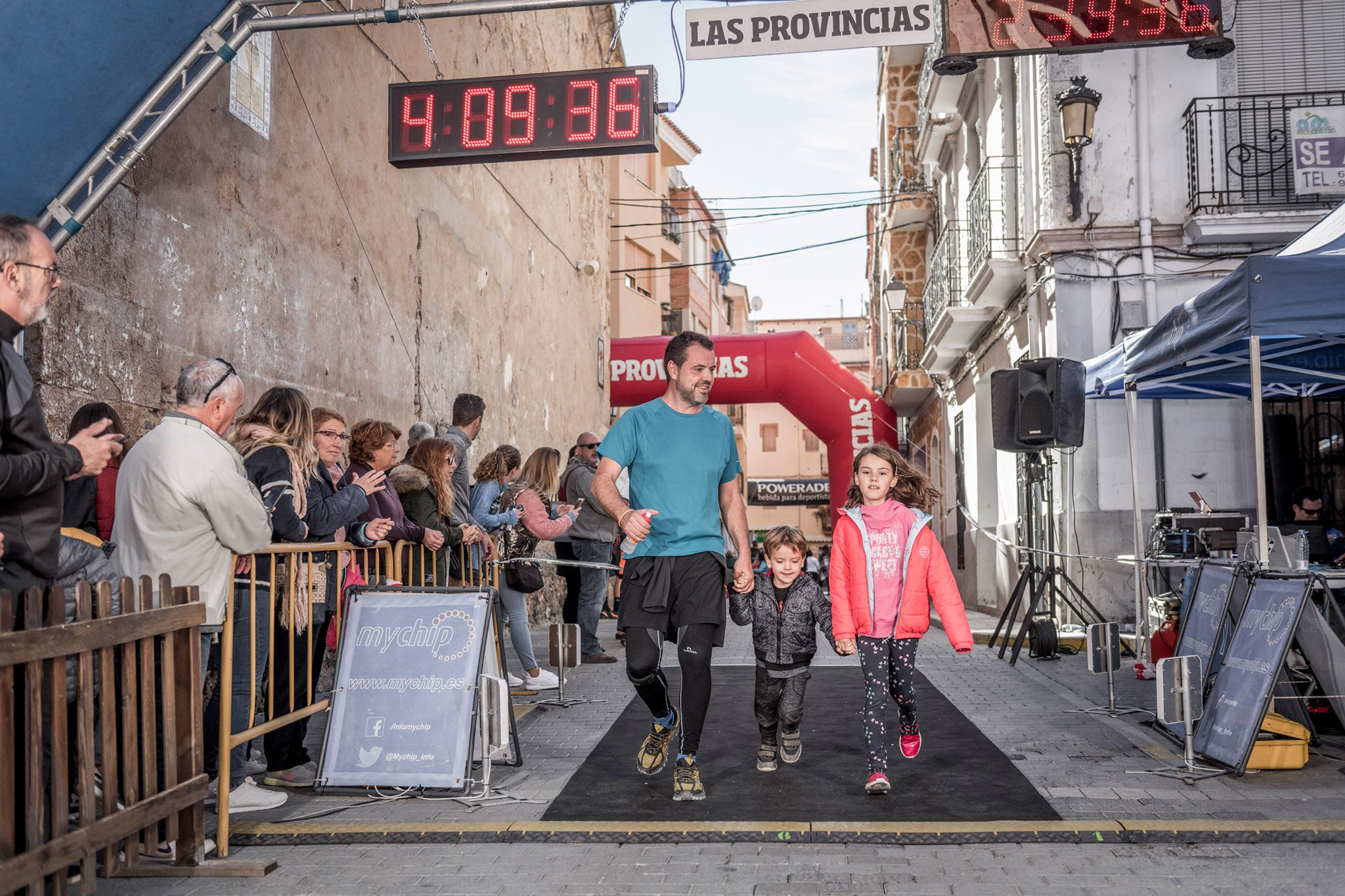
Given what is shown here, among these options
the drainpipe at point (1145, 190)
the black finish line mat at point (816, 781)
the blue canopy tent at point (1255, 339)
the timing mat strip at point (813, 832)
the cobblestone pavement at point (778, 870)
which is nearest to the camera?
the cobblestone pavement at point (778, 870)

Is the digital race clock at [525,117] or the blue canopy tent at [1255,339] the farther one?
the digital race clock at [525,117]

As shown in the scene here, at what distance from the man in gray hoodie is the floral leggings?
4604mm

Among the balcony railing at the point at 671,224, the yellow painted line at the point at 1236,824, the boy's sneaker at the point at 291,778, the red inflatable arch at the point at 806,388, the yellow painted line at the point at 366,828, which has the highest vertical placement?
the balcony railing at the point at 671,224

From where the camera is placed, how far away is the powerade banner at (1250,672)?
5.52m

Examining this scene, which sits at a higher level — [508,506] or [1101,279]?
[1101,279]

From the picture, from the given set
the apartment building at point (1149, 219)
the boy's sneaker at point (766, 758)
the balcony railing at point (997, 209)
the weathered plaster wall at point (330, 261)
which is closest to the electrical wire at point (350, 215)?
the weathered plaster wall at point (330, 261)

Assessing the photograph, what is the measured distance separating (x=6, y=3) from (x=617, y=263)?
1039 inches

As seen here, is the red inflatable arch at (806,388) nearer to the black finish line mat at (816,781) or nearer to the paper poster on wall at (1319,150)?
the paper poster on wall at (1319,150)

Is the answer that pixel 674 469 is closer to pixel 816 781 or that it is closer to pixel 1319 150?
pixel 816 781

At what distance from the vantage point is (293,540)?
5.56 meters

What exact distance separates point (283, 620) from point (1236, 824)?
4.10m

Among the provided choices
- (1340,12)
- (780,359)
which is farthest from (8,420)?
(780,359)

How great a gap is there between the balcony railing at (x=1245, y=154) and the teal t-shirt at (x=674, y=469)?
8.64 m

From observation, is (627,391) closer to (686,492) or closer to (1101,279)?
(1101,279)
